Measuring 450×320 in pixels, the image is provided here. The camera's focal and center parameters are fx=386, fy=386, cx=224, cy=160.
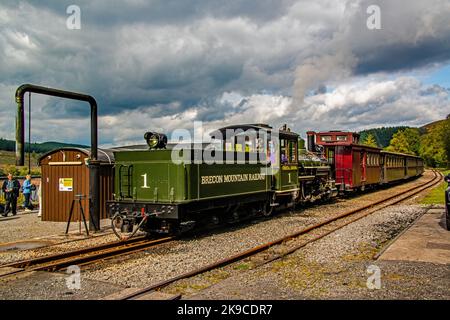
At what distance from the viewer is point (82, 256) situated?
7.91m

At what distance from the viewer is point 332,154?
20.0 meters

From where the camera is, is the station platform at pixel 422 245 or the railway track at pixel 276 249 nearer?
the railway track at pixel 276 249

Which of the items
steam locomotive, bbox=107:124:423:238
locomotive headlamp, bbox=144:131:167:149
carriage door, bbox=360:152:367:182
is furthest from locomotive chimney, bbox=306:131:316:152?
locomotive headlamp, bbox=144:131:167:149

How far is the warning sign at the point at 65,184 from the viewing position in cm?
1317

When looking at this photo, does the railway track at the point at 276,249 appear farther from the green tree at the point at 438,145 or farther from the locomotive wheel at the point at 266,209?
the green tree at the point at 438,145

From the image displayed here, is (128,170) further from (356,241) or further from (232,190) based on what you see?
(356,241)

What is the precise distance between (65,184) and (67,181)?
13 cm

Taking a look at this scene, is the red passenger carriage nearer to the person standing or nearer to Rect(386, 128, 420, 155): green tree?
the person standing

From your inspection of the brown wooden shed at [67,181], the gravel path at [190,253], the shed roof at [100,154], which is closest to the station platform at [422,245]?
the gravel path at [190,253]

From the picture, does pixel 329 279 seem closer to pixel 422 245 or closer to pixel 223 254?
pixel 223 254

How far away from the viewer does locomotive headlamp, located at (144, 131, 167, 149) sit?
9.81 metres

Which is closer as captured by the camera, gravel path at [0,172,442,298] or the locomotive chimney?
gravel path at [0,172,442,298]

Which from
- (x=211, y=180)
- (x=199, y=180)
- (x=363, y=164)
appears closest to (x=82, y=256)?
(x=199, y=180)

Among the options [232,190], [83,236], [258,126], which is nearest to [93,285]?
[83,236]
